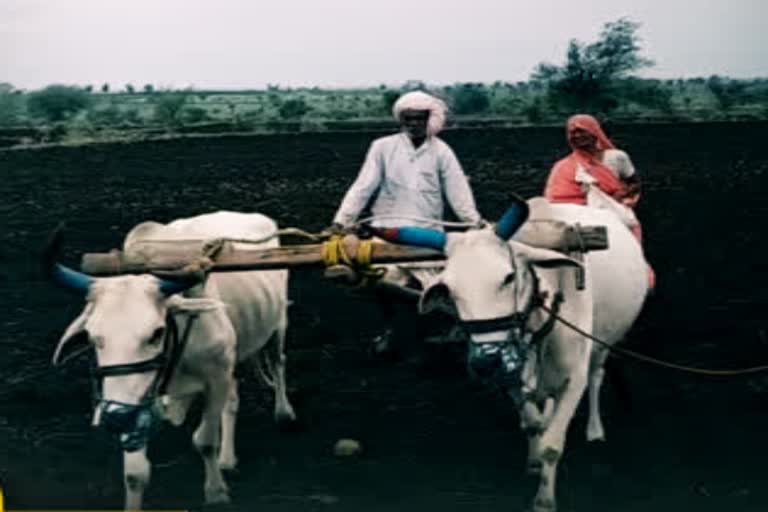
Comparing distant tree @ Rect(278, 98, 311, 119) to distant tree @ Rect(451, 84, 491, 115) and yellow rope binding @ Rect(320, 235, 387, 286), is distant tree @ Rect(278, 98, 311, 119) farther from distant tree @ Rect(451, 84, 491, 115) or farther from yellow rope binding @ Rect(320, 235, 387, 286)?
yellow rope binding @ Rect(320, 235, 387, 286)

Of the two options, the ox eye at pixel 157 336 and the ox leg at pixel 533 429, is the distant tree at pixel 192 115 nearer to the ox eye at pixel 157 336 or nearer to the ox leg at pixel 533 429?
the ox leg at pixel 533 429

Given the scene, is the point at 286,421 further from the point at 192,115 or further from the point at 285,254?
the point at 192,115

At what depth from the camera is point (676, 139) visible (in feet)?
61.6

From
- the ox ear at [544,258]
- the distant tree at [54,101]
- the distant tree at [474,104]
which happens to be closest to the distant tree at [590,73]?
the distant tree at [474,104]

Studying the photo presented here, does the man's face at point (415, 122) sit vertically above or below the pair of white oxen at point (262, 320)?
above

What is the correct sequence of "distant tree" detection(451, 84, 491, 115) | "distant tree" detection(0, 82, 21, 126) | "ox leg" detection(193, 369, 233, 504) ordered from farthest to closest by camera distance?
1. "distant tree" detection(451, 84, 491, 115)
2. "distant tree" detection(0, 82, 21, 126)
3. "ox leg" detection(193, 369, 233, 504)

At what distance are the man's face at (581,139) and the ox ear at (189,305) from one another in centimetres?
211

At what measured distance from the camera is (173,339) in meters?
3.75

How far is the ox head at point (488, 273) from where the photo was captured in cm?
359

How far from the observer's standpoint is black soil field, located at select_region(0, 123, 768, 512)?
443cm

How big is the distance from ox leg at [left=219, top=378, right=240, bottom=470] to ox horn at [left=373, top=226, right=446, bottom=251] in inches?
50.0

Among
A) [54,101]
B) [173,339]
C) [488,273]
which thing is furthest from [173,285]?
[54,101]

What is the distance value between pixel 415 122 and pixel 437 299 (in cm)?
145

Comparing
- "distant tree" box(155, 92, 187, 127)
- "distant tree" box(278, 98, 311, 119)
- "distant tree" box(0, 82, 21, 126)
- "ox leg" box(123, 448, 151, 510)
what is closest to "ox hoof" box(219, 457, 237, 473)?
Result: "ox leg" box(123, 448, 151, 510)
